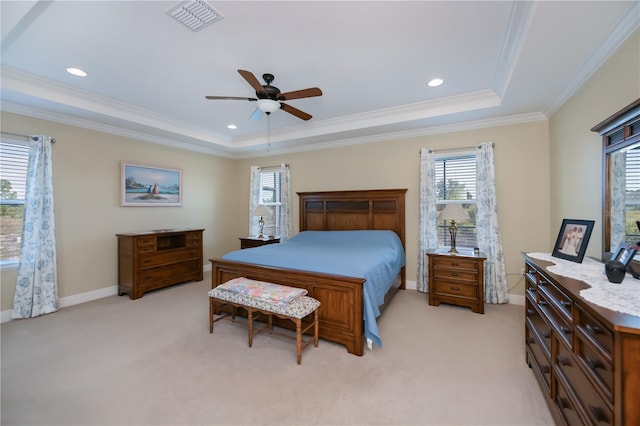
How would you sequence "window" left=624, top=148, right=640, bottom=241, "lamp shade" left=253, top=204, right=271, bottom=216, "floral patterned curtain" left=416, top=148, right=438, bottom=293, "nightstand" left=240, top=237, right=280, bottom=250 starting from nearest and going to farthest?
"window" left=624, top=148, right=640, bottom=241 < "floral patterned curtain" left=416, top=148, right=438, bottom=293 < "nightstand" left=240, top=237, right=280, bottom=250 < "lamp shade" left=253, top=204, right=271, bottom=216

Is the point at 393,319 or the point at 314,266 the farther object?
the point at 393,319

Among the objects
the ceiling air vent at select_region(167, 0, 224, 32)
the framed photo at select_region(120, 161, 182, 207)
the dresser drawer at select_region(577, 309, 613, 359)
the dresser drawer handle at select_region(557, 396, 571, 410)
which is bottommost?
the dresser drawer handle at select_region(557, 396, 571, 410)

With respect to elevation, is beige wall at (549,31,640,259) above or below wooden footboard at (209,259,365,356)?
above

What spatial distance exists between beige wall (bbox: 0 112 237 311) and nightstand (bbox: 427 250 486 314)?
462 centimetres

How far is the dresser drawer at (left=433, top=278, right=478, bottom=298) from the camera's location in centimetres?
345

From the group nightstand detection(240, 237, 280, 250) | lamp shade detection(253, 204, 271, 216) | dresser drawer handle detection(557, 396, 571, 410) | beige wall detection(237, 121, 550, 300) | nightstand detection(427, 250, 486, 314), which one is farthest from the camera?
lamp shade detection(253, 204, 271, 216)

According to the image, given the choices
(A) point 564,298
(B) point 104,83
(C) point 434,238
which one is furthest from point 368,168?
(B) point 104,83

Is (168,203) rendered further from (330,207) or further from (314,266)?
(314,266)

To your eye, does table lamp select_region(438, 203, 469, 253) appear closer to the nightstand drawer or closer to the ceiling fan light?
the nightstand drawer

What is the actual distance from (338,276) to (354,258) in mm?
488

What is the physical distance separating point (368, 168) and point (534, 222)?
2.53 metres

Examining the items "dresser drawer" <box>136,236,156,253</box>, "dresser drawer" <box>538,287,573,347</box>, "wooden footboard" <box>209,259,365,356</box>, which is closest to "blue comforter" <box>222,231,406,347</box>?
"wooden footboard" <box>209,259,365,356</box>

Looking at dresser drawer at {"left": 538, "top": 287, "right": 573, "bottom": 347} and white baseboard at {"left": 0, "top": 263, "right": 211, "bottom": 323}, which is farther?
white baseboard at {"left": 0, "top": 263, "right": 211, "bottom": 323}

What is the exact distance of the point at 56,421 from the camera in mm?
1692
